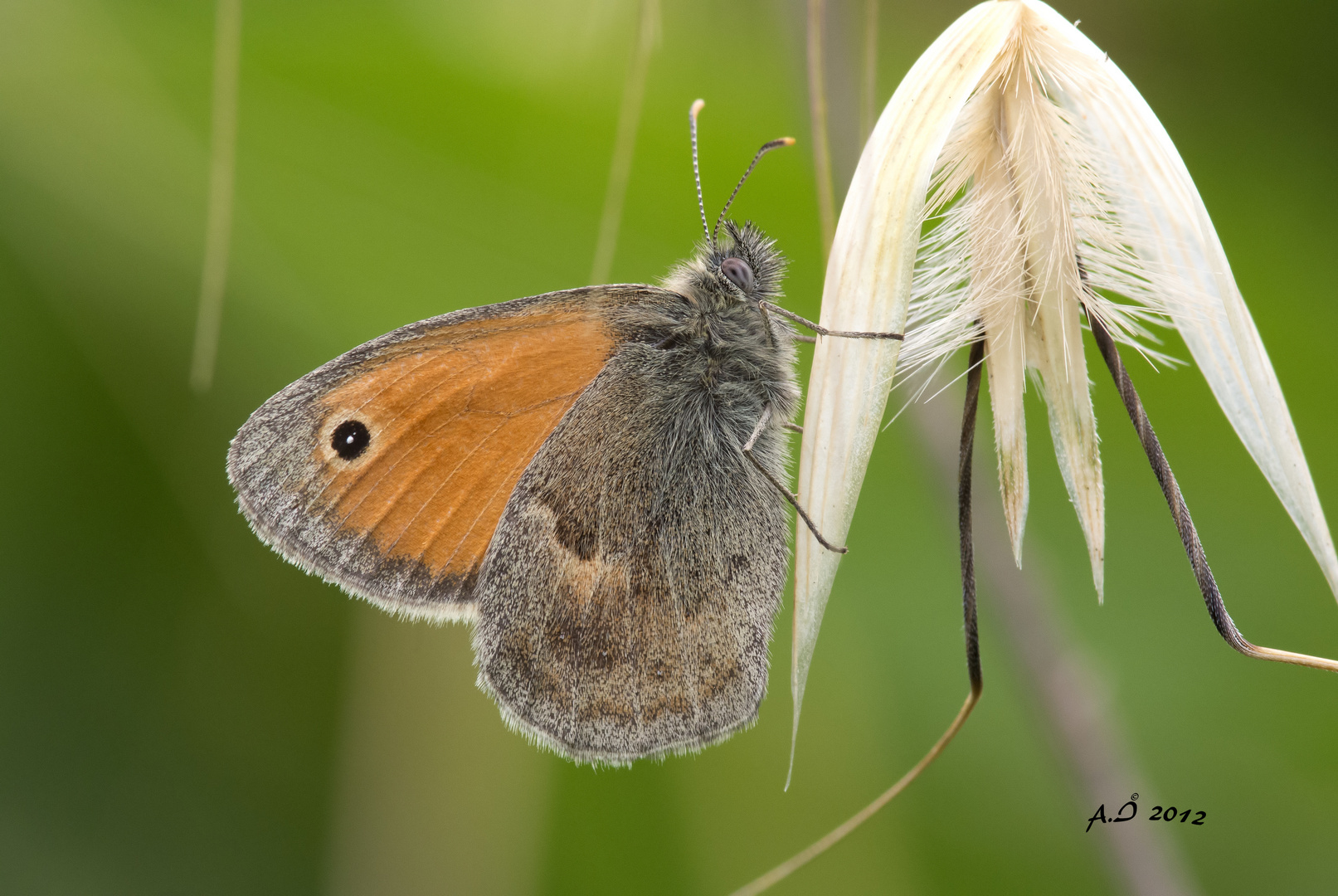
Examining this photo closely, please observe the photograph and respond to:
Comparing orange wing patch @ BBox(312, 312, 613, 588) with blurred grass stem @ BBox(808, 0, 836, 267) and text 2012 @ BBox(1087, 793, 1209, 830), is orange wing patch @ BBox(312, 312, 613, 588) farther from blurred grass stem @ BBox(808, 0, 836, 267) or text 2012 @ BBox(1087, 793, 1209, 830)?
text 2012 @ BBox(1087, 793, 1209, 830)

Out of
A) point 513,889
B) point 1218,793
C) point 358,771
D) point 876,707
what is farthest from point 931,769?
point 358,771

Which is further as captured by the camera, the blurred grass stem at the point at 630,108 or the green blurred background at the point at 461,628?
the green blurred background at the point at 461,628

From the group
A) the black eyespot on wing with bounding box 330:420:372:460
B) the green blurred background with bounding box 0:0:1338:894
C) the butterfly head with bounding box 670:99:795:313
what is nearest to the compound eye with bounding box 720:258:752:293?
the butterfly head with bounding box 670:99:795:313

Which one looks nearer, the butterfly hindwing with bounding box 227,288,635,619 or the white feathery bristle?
the white feathery bristle

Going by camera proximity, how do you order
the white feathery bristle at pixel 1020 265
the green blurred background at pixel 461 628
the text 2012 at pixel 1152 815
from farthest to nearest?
1. the green blurred background at pixel 461 628
2. the text 2012 at pixel 1152 815
3. the white feathery bristle at pixel 1020 265

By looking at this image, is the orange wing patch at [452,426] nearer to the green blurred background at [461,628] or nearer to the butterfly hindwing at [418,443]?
the butterfly hindwing at [418,443]

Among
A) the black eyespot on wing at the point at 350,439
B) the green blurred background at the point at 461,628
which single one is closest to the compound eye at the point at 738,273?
the green blurred background at the point at 461,628

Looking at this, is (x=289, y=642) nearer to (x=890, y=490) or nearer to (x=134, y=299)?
(x=134, y=299)
